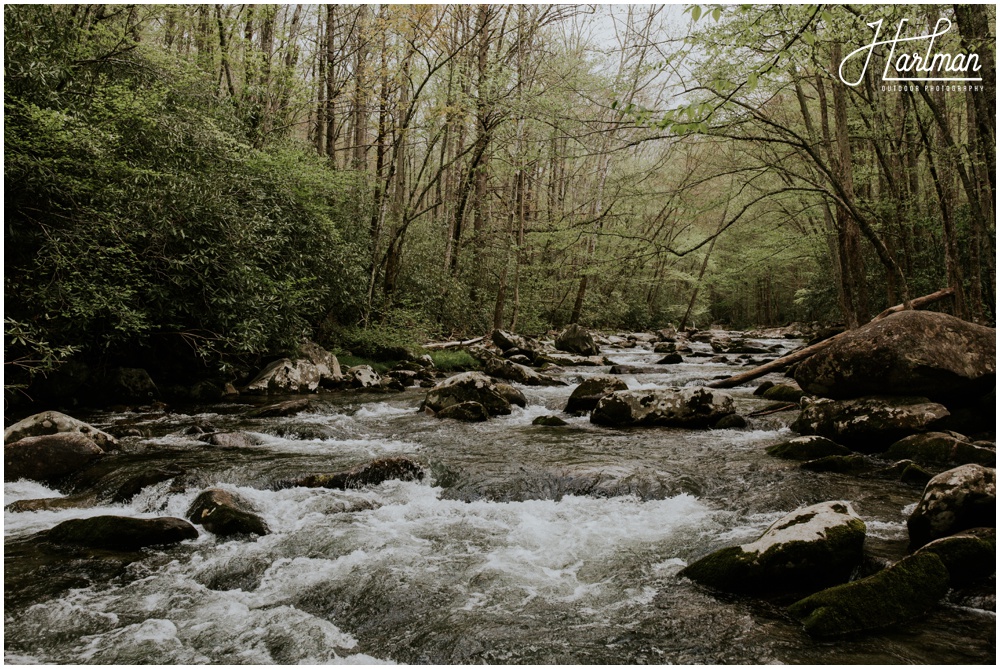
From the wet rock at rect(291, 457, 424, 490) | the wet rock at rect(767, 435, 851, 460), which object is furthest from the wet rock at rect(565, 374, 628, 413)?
the wet rock at rect(291, 457, 424, 490)

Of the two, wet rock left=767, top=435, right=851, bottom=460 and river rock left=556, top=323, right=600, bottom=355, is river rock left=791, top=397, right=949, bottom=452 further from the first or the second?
river rock left=556, top=323, right=600, bottom=355

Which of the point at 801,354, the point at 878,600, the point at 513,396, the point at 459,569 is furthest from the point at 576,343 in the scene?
the point at 878,600

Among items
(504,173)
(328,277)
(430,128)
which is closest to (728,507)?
(328,277)

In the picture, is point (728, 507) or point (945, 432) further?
point (945, 432)

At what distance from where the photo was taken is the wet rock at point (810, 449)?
255 inches

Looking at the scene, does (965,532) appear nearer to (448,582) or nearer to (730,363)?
(448,582)

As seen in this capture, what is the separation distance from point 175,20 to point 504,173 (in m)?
9.74

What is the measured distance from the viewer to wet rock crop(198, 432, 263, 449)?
7370 mm

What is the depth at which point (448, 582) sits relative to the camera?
12.9 feet

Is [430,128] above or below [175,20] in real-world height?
below

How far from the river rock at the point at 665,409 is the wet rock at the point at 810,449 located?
1.88 metres

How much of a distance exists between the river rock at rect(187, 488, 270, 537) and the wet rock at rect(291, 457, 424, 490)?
869 millimetres

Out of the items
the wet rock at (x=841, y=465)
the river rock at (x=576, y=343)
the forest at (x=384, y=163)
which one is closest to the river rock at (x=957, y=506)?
the wet rock at (x=841, y=465)

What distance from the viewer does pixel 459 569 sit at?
13.5 ft
